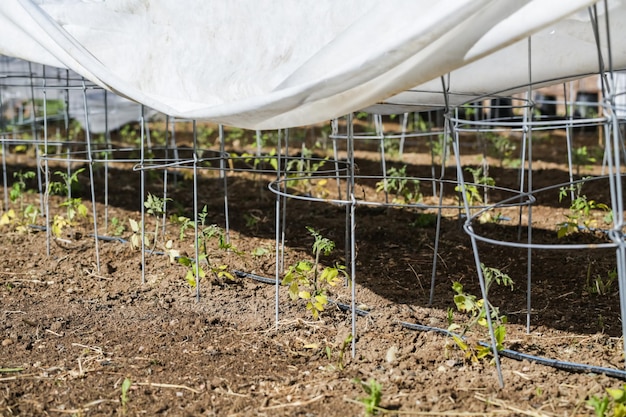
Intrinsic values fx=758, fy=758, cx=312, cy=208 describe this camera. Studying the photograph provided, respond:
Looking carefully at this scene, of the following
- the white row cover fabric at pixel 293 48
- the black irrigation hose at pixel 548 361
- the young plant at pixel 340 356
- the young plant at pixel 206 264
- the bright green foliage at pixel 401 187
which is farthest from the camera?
the bright green foliage at pixel 401 187

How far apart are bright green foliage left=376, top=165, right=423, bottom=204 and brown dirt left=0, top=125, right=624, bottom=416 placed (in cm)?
41

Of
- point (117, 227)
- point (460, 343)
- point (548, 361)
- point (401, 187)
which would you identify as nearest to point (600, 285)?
point (548, 361)

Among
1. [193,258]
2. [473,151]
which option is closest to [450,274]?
[193,258]

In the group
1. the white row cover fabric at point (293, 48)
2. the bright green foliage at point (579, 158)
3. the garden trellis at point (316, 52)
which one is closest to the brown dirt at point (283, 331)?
the garden trellis at point (316, 52)

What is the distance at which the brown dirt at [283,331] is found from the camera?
8.29 feet

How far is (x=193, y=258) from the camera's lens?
4145 millimetres

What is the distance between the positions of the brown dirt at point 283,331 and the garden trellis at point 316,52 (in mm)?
380

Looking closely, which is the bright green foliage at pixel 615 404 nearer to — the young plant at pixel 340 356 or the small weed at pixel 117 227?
the young plant at pixel 340 356

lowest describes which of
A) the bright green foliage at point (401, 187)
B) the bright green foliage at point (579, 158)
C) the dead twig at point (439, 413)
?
the dead twig at point (439, 413)

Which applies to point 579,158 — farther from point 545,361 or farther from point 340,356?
point 340,356

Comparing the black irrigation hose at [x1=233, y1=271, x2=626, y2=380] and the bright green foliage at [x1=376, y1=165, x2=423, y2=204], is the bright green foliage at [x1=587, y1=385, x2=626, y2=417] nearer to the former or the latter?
the black irrigation hose at [x1=233, y1=271, x2=626, y2=380]

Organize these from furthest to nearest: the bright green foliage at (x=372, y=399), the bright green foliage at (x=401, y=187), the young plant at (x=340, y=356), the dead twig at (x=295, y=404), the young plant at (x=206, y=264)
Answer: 1. the bright green foliage at (x=401, y=187)
2. the young plant at (x=206, y=264)
3. the young plant at (x=340, y=356)
4. the dead twig at (x=295, y=404)
5. the bright green foliage at (x=372, y=399)

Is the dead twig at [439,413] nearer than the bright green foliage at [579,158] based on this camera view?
Yes

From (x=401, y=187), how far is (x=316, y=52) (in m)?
3.31
